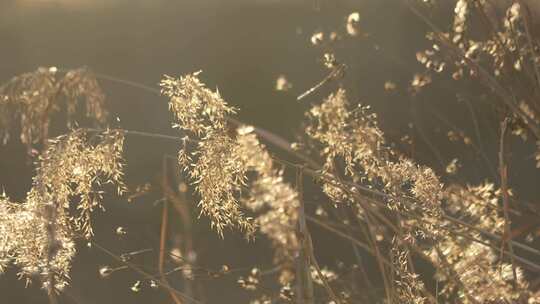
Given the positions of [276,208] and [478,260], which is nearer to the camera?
[276,208]

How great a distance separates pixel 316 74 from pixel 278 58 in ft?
0.56

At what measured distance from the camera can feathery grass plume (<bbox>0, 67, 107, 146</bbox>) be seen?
0.99m

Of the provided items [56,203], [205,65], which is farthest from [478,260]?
[205,65]

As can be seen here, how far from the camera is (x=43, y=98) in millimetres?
1005

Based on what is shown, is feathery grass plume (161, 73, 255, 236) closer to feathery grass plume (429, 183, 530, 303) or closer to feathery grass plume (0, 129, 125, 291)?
feathery grass plume (0, 129, 125, 291)

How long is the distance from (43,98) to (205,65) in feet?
8.34

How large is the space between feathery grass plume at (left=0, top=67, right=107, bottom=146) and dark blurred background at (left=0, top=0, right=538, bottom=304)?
2.12m

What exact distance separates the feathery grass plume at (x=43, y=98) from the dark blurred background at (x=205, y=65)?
2.12 meters

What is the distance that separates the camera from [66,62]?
3.49m

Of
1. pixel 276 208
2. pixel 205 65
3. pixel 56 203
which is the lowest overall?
pixel 276 208

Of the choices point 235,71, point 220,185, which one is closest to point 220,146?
point 220,185

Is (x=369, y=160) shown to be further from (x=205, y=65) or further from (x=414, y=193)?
(x=205, y=65)

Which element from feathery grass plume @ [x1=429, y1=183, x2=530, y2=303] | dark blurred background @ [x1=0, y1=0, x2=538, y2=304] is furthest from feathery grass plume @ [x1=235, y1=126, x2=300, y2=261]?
dark blurred background @ [x1=0, y1=0, x2=538, y2=304]

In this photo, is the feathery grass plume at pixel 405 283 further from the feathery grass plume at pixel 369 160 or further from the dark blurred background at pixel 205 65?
the dark blurred background at pixel 205 65
